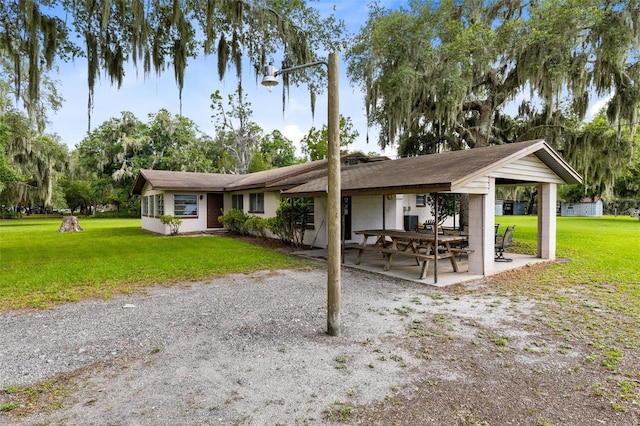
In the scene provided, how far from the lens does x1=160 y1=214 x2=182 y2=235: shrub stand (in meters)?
16.7

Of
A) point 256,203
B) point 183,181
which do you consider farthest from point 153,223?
point 256,203

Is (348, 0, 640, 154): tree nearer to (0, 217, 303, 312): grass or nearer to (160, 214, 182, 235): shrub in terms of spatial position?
(0, 217, 303, 312): grass

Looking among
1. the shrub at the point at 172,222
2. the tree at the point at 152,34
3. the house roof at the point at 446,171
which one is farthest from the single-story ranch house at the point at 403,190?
the tree at the point at 152,34

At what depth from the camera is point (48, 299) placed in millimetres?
6000

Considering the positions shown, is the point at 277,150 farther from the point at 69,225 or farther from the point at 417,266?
the point at 417,266

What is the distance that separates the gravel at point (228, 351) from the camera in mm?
2842

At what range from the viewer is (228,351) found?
3.91 meters

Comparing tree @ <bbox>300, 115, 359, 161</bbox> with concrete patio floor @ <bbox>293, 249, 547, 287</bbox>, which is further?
tree @ <bbox>300, 115, 359, 161</bbox>

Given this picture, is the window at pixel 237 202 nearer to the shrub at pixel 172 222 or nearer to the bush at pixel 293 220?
the shrub at pixel 172 222

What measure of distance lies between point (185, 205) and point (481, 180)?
48.3 feet

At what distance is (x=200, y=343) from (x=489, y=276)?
6207 mm

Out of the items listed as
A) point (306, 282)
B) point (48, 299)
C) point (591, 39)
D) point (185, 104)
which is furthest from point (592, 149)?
point (48, 299)

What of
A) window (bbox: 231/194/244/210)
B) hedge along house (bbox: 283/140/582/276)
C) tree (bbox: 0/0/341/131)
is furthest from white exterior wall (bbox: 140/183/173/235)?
tree (bbox: 0/0/341/131)

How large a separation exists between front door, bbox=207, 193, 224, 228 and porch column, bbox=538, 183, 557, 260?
14.9 metres
